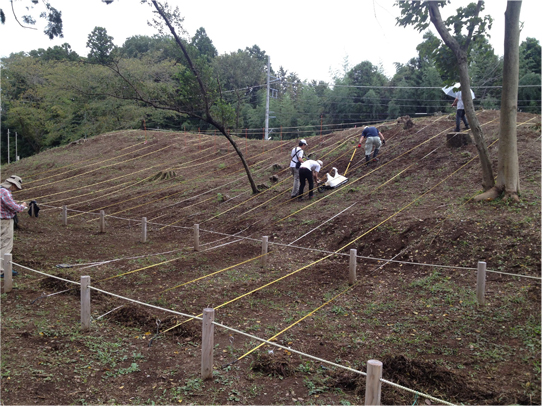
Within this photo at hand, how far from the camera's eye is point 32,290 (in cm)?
647

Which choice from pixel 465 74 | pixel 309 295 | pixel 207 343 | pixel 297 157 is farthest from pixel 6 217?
pixel 465 74

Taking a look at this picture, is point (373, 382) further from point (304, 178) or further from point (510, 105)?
point (304, 178)

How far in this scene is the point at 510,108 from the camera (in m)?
7.67

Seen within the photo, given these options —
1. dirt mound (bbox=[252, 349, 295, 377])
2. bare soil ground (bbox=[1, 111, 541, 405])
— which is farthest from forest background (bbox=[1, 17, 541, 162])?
dirt mound (bbox=[252, 349, 295, 377])

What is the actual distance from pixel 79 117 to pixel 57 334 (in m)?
35.5

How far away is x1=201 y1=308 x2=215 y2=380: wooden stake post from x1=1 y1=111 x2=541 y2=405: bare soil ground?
140 mm

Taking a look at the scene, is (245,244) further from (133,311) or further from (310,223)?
(133,311)

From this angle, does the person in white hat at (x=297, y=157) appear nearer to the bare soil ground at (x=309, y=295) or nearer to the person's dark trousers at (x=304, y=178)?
the person's dark trousers at (x=304, y=178)

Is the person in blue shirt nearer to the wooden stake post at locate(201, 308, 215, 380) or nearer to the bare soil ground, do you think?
the bare soil ground

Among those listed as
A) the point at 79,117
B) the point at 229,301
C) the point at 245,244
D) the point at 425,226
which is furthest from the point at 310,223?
the point at 79,117

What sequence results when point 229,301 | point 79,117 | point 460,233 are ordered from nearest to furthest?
1. point 229,301
2. point 460,233
3. point 79,117

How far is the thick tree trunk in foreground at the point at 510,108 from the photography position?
295 inches

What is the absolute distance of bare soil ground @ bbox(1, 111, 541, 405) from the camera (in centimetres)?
407

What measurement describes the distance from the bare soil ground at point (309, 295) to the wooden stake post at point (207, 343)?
140 millimetres
